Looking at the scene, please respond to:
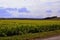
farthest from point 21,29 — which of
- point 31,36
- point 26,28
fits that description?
point 31,36

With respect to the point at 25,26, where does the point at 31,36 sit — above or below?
below

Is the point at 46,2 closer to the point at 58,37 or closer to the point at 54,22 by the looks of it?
the point at 54,22

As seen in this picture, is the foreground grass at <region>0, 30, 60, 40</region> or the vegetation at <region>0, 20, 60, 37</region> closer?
the foreground grass at <region>0, 30, 60, 40</region>

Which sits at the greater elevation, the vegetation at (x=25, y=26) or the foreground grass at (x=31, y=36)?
the vegetation at (x=25, y=26)

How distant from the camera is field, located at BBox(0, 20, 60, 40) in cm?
360

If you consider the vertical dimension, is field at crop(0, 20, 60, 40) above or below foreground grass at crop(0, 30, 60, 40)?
above

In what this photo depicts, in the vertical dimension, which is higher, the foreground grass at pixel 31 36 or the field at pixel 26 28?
the field at pixel 26 28

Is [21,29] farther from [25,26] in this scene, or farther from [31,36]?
[31,36]

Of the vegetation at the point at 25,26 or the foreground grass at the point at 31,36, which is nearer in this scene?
the foreground grass at the point at 31,36

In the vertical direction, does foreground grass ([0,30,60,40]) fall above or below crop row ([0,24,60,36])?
below

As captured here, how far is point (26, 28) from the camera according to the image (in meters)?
3.81

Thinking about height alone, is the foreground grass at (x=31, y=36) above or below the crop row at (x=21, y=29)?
below

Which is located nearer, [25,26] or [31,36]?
[31,36]

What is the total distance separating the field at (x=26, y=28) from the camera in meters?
3.60
